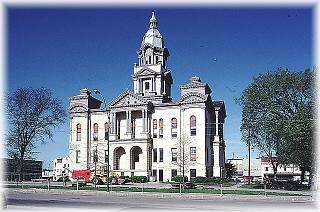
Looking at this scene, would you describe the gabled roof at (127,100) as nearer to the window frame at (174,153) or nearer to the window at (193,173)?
the window frame at (174,153)

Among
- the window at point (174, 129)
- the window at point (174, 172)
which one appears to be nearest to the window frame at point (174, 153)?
the window at point (174, 172)

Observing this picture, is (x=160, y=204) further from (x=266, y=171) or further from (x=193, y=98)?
(x=266, y=171)

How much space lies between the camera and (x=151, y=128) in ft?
218

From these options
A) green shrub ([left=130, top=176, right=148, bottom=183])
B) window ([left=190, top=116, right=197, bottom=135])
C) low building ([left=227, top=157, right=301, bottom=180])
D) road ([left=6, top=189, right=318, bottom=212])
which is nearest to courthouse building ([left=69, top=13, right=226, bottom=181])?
window ([left=190, top=116, right=197, bottom=135])

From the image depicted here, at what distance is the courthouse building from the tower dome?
0.21 metres

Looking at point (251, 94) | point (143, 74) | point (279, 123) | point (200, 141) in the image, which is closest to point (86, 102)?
point (143, 74)

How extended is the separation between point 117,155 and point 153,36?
21397 millimetres

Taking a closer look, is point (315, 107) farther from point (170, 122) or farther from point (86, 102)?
point (86, 102)

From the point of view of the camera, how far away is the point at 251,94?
42.2 metres

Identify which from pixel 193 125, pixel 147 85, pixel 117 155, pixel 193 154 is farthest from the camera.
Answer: pixel 147 85

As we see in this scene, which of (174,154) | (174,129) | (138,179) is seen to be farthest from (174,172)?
(138,179)

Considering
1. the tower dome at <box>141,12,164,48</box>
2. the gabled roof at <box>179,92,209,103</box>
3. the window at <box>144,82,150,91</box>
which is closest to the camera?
the gabled roof at <box>179,92,209,103</box>

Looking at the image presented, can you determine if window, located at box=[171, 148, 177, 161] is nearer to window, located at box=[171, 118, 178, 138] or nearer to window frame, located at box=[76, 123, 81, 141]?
window, located at box=[171, 118, 178, 138]

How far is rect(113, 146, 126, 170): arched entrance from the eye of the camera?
6562 cm
